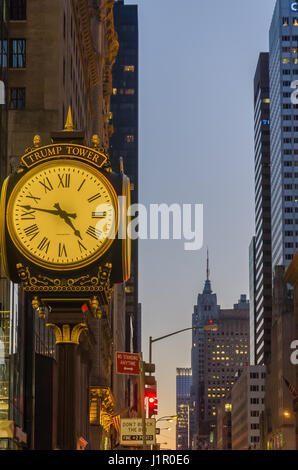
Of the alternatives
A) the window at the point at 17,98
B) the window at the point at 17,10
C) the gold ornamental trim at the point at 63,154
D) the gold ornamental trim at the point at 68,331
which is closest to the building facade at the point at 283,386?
the window at the point at 17,98

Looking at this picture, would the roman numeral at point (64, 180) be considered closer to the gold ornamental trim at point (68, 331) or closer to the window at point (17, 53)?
the gold ornamental trim at point (68, 331)

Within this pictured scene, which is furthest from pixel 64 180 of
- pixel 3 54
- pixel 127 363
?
pixel 3 54

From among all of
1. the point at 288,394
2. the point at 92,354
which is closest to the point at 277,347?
the point at 288,394

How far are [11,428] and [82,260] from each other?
24.5 meters

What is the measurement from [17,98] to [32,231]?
55.6 meters

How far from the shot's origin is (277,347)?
198 meters

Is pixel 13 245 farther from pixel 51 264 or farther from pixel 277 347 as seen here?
pixel 277 347

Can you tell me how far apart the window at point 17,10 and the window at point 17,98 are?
4993 mm

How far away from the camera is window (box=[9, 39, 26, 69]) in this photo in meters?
63.3

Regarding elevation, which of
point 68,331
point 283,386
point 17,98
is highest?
point 17,98

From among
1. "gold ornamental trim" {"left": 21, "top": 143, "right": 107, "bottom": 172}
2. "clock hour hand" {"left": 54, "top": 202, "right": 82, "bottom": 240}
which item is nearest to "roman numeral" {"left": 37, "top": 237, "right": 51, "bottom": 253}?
"clock hour hand" {"left": 54, "top": 202, "right": 82, "bottom": 240}

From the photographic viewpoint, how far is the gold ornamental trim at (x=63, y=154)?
339 inches

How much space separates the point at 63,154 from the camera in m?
8.60

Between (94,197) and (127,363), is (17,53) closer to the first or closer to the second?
(127,363)
